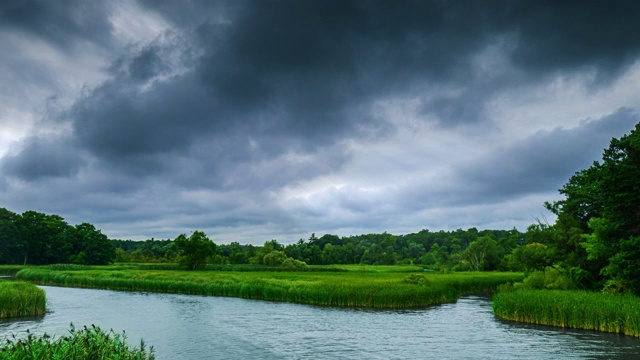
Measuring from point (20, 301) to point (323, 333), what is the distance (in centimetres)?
2895

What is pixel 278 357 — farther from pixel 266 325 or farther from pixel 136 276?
pixel 136 276

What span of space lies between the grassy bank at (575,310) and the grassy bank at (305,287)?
12.1 metres

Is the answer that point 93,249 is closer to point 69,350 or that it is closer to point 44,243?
point 44,243

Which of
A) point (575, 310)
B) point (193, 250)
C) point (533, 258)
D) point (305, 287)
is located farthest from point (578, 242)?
point (193, 250)

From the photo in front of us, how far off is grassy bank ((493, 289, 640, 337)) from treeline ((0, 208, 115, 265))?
13375cm

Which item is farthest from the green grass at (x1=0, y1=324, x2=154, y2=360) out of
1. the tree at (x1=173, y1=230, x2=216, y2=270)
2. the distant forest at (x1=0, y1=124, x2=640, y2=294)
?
the tree at (x1=173, y1=230, x2=216, y2=270)

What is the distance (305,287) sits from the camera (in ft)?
192

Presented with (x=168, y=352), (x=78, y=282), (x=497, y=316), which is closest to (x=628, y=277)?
(x=497, y=316)

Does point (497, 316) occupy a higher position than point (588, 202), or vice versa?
point (588, 202)

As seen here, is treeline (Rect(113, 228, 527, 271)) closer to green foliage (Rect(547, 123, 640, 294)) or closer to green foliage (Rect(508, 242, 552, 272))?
green foliage (Rect(508, 242, 552, 272))

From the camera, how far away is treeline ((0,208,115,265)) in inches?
5463

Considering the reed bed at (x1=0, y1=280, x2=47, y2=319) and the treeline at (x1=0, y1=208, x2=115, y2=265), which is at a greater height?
the treeline at (x1=0, y1=208, x2=115, y2=265)

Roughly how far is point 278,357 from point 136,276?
5885cm

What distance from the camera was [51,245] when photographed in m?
145
